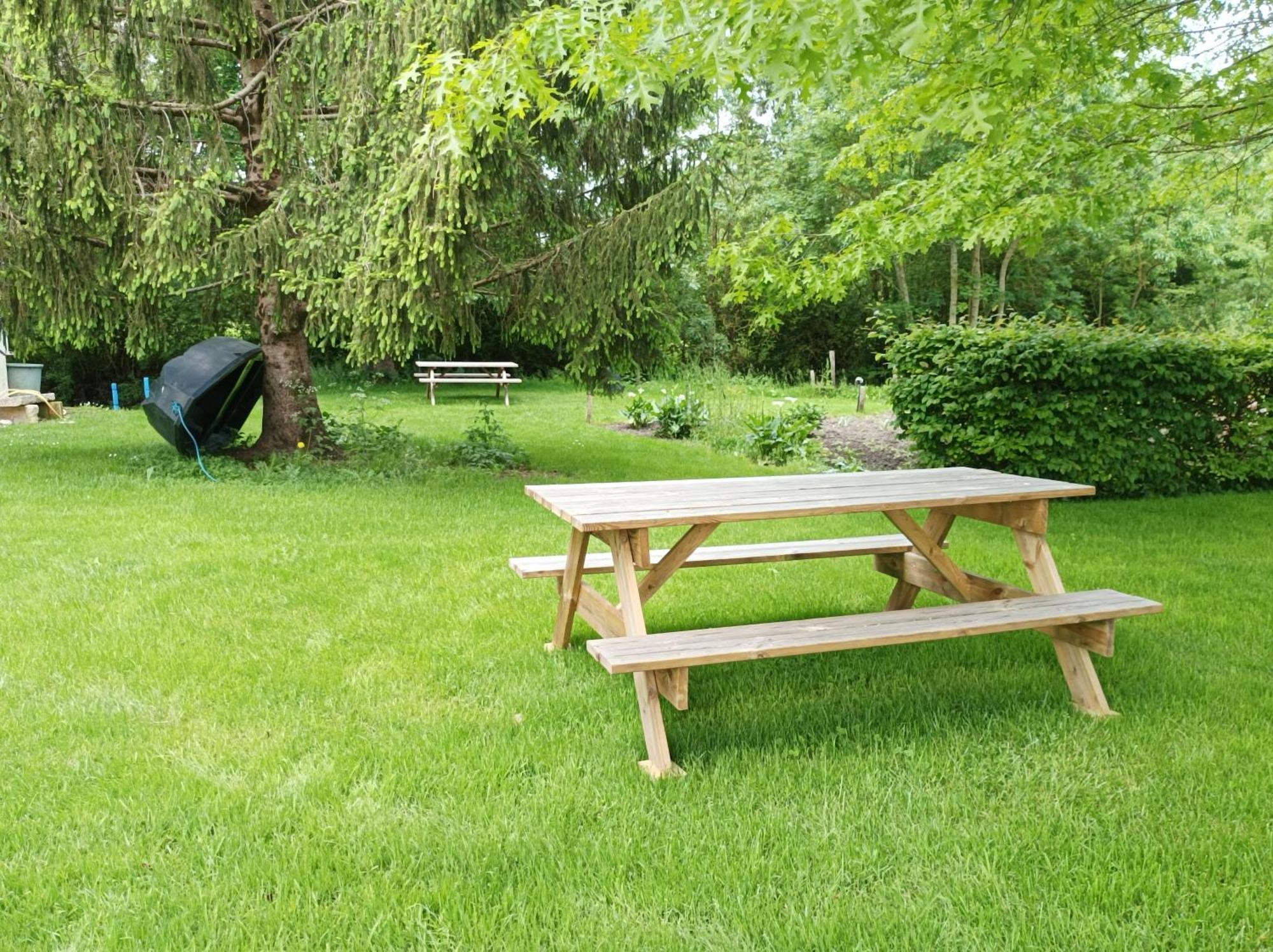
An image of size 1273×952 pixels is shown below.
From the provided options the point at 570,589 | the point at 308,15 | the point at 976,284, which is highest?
the point at 308,15

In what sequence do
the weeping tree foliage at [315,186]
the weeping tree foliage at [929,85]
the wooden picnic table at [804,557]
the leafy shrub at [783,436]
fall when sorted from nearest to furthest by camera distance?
the wooden picnic table at [804,557] < the weeping tree foliage at [929,85] < the weeping tree foliage at [315,186] < the leafy shrub at [783,436]

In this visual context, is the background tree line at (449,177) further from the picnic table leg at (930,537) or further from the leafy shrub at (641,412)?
the leafy shrub at (641,412)

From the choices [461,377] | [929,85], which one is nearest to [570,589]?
[929,85]

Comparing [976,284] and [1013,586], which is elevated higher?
[976,284]

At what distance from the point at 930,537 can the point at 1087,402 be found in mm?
4815

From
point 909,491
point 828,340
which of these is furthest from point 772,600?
point 828,340

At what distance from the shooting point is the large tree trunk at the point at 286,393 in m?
10.2

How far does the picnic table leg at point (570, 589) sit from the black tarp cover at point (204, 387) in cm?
654

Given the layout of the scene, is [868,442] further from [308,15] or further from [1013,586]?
[1013,586]

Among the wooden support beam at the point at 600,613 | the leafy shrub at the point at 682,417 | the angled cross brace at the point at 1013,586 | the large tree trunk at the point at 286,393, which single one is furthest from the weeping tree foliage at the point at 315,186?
the angled cross brace at the point at 1013,586

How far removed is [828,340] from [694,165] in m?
20.5

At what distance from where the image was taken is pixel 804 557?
4324mm

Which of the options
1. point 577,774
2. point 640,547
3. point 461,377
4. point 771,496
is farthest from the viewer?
point 461,377

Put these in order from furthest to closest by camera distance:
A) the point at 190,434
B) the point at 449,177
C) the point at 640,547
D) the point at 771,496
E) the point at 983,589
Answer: the point at 190,434 < the point at 449,177 < the point at 983,589 < the point at 771,496 < the point at 640,547
